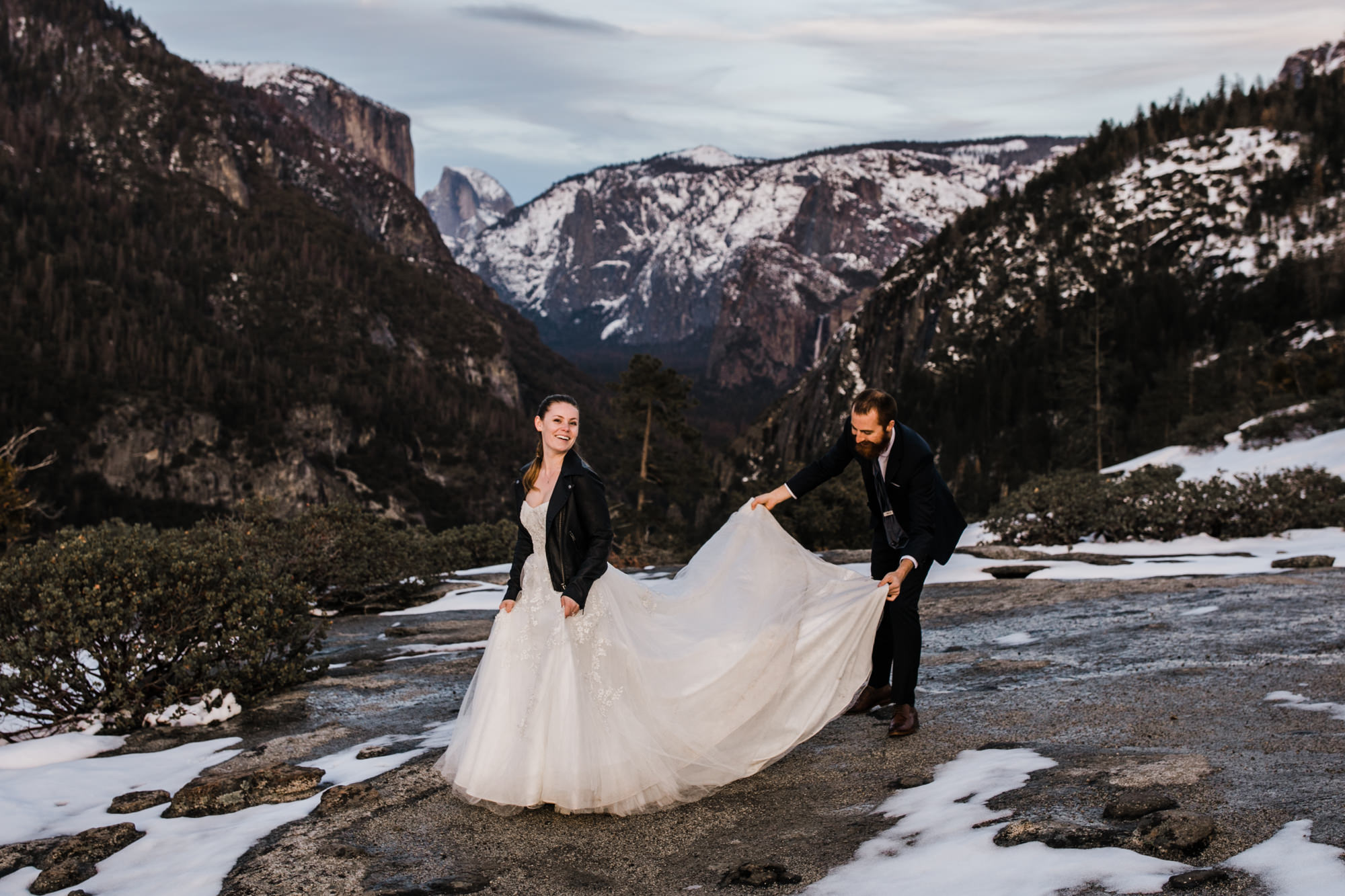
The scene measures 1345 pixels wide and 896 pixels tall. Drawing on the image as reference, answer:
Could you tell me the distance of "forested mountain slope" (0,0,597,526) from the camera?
11875cm

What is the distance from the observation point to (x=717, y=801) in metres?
4.89

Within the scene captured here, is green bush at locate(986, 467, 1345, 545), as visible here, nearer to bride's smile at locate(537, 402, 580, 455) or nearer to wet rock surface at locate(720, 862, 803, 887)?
bride's smile at locate(537, 402, 580, 455)

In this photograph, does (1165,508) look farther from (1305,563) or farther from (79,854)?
(79,854)

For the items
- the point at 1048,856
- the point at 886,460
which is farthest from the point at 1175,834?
the point at 886,460

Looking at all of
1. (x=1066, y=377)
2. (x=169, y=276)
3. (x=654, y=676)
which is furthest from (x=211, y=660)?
(x=169, y=276)

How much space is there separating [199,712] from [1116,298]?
3822 inches

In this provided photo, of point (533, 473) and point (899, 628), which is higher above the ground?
point (533, 473)

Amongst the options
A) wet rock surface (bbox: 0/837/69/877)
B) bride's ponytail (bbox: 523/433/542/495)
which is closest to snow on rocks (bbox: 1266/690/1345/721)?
bride's ponytail (bbox: 523/433/542/495)

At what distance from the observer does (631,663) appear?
16.2 ft

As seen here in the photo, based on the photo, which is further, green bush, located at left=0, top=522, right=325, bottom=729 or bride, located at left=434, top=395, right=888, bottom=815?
green bush, located at left=0, top=522, right=325, bottom=729

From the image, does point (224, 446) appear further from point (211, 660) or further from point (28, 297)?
point (211, 660)

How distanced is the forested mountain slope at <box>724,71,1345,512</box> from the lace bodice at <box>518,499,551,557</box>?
47175mm

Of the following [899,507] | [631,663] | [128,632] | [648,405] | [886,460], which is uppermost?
[648,405]

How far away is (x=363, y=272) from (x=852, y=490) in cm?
17626
